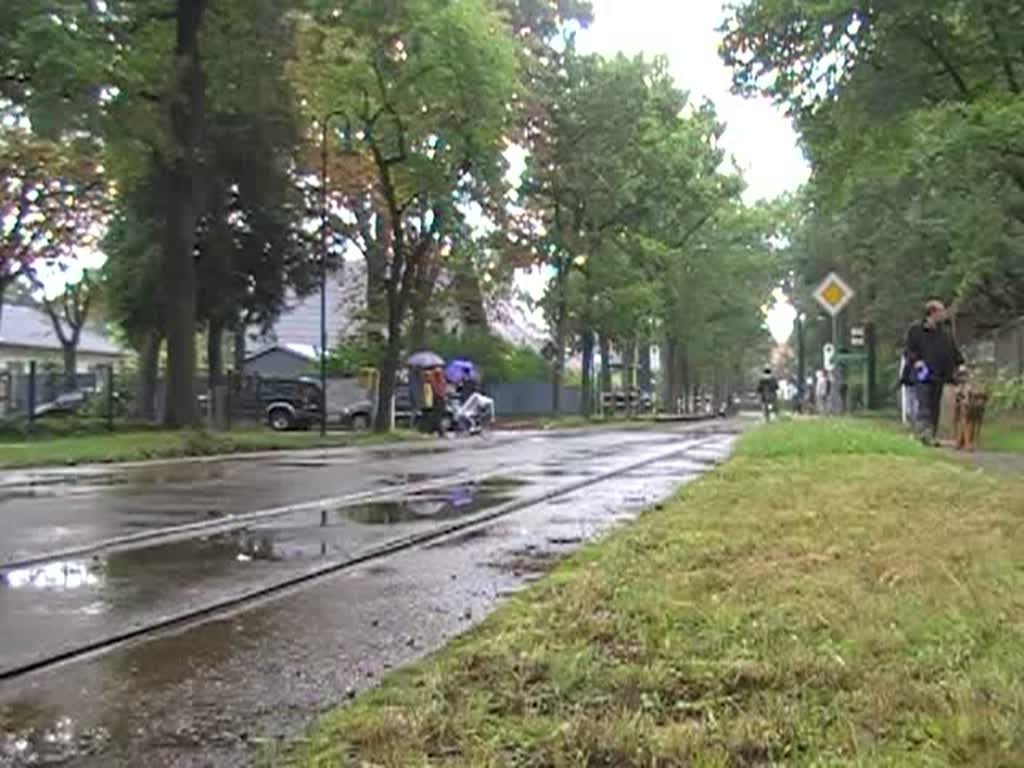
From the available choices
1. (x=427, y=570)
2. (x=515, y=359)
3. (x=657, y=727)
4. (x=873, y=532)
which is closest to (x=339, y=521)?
(x=427, y=570)

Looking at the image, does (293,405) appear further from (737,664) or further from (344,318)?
(737,664)

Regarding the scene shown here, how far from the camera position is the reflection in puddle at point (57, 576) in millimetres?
8339

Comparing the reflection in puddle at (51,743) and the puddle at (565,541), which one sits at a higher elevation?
the puddle at (565,541)

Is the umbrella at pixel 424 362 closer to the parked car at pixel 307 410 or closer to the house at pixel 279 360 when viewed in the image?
the parked car at pixel 307 410

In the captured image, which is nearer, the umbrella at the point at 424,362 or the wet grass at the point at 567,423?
the umbrella at the point at 424,362

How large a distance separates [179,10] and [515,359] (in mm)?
31059

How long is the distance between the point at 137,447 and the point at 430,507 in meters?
11.7

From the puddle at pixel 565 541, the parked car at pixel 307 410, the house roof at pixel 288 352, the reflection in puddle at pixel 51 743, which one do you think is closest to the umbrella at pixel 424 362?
the parked car at pixel 307 410

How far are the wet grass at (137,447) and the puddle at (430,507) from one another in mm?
9172

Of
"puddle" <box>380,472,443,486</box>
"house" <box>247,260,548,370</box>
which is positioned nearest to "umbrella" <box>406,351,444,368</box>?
"house" <box>247,260,548,370</box>

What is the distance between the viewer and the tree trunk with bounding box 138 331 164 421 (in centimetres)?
4231

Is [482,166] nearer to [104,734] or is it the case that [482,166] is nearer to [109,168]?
[109,168]

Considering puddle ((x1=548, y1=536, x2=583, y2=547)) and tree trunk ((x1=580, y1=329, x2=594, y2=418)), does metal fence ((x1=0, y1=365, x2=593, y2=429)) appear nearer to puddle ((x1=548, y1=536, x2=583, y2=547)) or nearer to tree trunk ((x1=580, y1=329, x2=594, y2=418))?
tree trunk ((x1=580, y1=329, x2=594, y2=418))

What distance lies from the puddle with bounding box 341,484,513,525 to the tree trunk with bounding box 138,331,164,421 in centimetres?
2896
